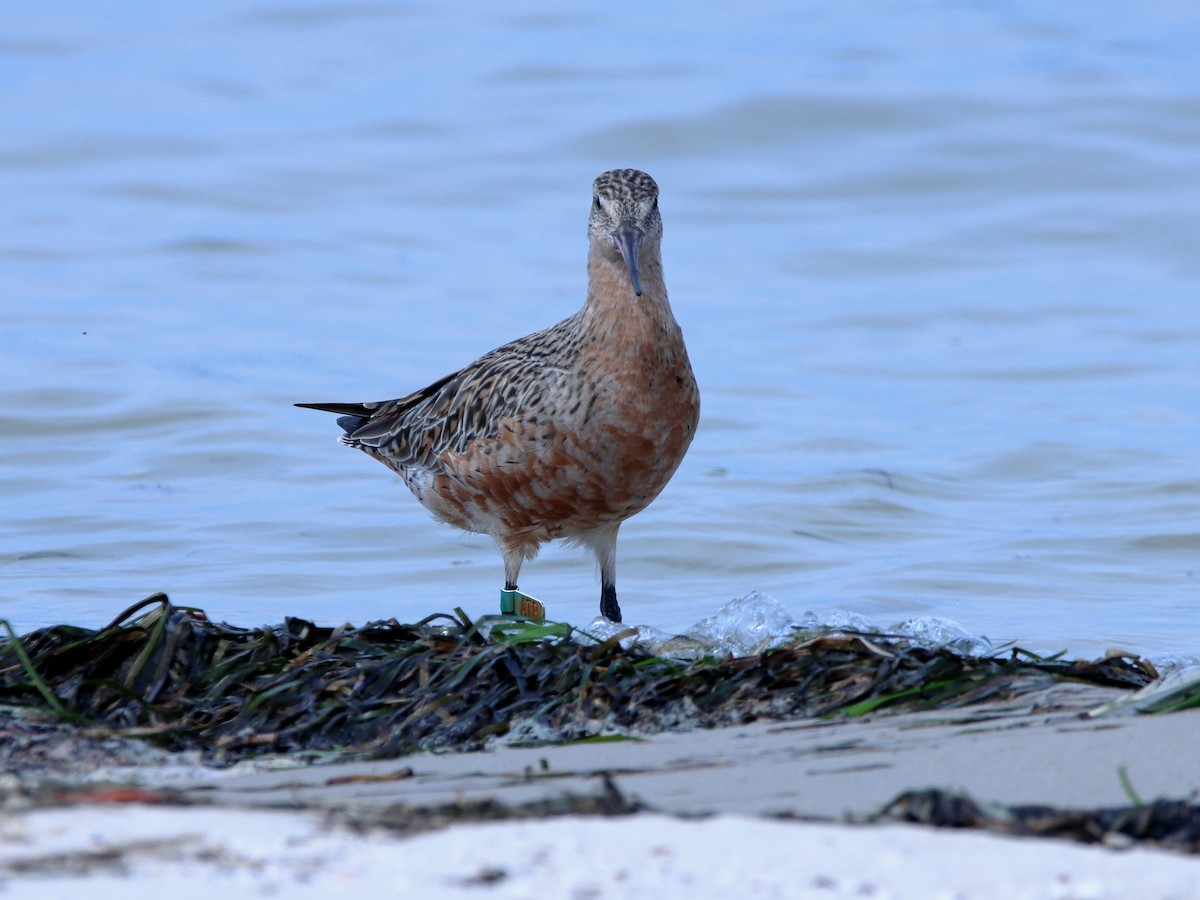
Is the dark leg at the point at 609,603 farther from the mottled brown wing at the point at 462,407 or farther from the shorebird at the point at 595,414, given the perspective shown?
the mottled brown wing at the point at 462,407

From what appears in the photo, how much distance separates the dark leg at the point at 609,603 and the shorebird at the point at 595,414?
0.87 ft

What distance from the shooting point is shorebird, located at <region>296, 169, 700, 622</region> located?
21.3ft

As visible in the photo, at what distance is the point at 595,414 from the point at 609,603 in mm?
1238

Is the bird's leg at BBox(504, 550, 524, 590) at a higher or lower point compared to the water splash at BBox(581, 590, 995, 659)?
higher

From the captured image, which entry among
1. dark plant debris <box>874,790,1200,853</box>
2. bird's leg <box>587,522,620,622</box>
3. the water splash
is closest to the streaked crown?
bird's leg <box>587,522,620,622</box>

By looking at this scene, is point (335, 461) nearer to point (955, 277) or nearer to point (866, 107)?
point (955, 277)

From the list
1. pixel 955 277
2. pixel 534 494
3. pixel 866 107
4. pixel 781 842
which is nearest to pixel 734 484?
pixel 534 494

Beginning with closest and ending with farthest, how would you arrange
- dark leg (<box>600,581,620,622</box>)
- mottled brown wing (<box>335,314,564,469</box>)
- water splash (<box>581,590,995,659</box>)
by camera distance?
water splash (<box>581,590,995,659</box>) → mottled brown wing (<box>335,314,564,469</box>) → dark leg (<box>600,581,620,622</box>)

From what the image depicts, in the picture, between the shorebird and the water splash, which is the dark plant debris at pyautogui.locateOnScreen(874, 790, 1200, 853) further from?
the shorebird

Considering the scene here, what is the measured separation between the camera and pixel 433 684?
4.79 metres

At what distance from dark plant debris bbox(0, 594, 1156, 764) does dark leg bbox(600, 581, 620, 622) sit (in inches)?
83.8

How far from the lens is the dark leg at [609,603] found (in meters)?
7.40

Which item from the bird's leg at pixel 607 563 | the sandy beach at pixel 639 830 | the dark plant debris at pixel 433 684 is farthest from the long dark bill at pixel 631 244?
the sandy beach at pixel 639 830

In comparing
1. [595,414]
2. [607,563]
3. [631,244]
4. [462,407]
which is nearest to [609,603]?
[607,563]
